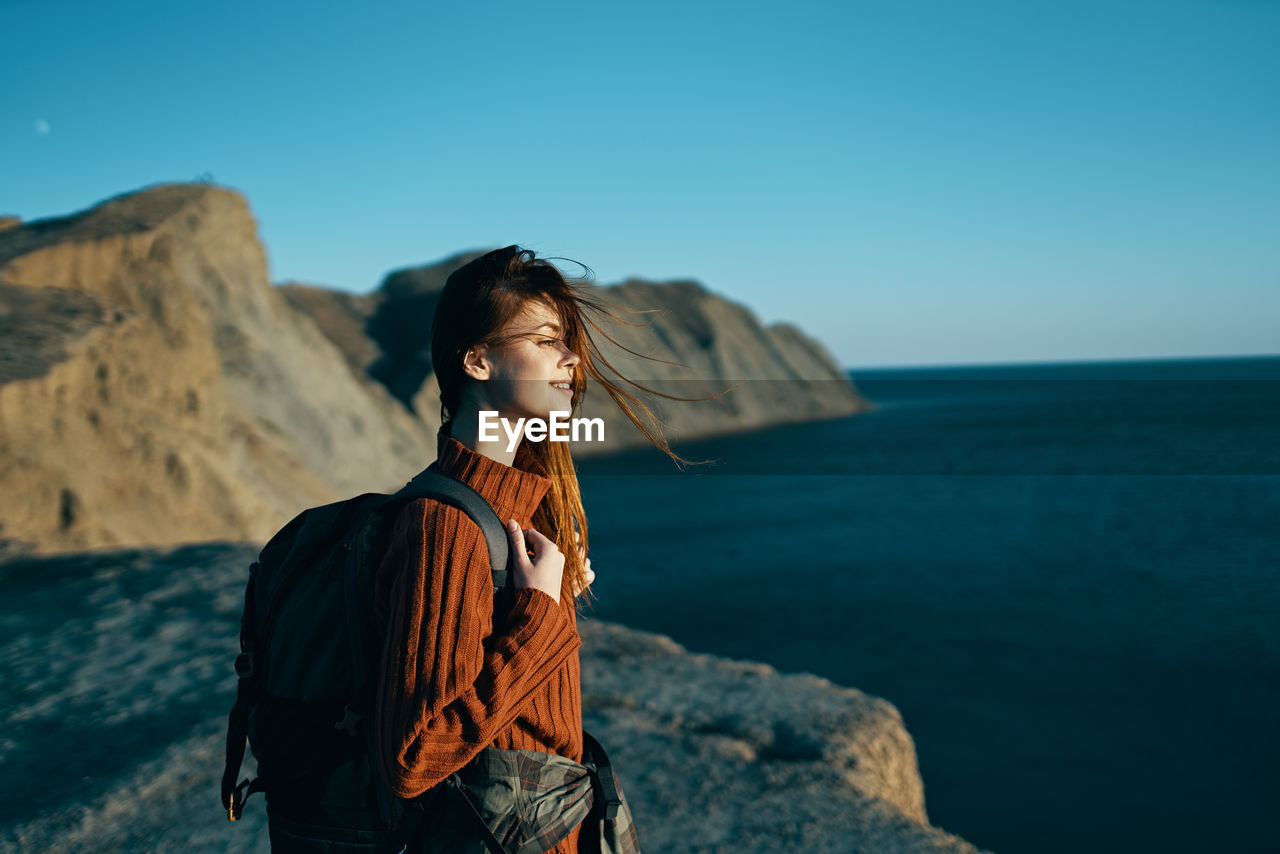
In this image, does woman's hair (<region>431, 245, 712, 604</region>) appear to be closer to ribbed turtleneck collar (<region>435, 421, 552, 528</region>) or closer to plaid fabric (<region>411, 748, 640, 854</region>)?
ribbed turtleneck collar (<region>435, 421, 552, 528</region>)

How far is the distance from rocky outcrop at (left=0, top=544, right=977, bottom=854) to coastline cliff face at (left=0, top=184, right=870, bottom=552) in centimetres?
187

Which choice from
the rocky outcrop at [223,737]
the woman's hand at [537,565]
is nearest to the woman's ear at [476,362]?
the woman's hand at [537,565]

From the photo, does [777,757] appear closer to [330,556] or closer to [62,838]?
[62,838]

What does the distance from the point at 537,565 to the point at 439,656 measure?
229 mm

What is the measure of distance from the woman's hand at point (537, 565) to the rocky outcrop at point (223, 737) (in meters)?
2.35

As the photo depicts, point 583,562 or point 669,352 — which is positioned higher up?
point 669,352

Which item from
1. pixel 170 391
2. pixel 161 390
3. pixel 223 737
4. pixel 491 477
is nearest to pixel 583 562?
pixel 491 477

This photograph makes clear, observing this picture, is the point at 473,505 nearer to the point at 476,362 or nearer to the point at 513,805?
the point at 476,362

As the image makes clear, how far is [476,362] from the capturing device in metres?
1.54

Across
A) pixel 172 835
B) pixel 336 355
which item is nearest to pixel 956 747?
pixel 172 835

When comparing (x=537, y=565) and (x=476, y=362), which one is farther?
(x=476, y=362)

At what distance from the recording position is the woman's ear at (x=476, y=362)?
5.02 feet

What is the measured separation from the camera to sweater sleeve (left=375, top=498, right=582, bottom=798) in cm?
125

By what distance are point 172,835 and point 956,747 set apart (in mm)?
8016
